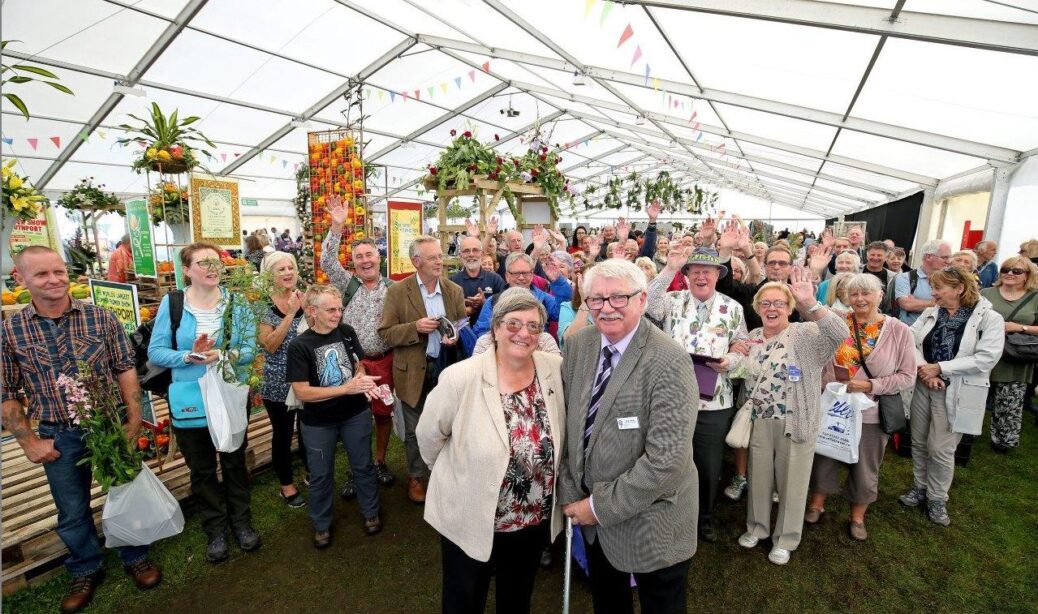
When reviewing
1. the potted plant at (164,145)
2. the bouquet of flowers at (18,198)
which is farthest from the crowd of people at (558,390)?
the potted plant at (164,145)

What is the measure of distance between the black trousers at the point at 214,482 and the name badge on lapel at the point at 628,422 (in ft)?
8.03

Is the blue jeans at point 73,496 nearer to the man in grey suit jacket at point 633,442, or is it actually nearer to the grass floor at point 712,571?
the grass floor at point 712,571

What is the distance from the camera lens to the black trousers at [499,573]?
7.06 feet

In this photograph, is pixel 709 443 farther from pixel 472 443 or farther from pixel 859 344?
pixel 472 443

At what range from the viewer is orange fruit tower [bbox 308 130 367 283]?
4801 mm

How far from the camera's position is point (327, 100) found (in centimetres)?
1052

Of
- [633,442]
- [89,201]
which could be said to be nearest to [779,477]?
[633,442]

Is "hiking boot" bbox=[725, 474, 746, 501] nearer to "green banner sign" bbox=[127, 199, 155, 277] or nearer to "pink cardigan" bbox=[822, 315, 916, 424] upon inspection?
"pink cardigan" bbox=[822, 315, 916, 424]

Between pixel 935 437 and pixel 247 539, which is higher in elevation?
pixel 935 437

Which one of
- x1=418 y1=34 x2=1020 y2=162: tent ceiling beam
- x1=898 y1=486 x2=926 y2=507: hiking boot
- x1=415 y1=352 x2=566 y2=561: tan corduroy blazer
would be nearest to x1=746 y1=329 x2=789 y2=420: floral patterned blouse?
x1=415 y1=352 x2=566 y2=561: tan corduroy blazer

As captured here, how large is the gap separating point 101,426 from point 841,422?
14.2 ft

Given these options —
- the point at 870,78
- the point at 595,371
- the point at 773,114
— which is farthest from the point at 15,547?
the point at 773,114

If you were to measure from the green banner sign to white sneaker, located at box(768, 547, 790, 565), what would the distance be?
18.8 feet

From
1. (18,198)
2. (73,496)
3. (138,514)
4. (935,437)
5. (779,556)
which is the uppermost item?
(18,198)
